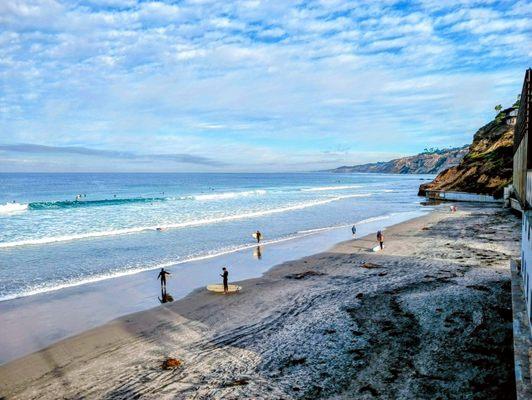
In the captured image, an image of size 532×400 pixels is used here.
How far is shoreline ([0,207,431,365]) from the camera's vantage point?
47.3 ft

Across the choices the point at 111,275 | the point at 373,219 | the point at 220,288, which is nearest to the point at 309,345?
the point at 220,288

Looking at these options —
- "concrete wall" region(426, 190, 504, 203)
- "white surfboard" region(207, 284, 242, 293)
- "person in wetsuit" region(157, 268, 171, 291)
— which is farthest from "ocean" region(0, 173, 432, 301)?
"concrete wall" region(426, 190, 504, 203)

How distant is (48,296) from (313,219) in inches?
1257

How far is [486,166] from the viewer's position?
6731cm

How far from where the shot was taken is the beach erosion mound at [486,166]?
6173 cm

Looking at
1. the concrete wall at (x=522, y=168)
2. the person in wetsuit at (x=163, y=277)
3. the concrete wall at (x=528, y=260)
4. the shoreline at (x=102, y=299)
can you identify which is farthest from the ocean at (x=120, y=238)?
the concrete wall at (x=528, y=260)

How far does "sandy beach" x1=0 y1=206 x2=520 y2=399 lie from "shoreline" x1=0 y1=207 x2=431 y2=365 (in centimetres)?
93

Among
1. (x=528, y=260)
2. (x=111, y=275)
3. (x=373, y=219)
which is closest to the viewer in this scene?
(x=528, y=260)

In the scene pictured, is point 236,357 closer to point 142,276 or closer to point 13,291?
point 142,276

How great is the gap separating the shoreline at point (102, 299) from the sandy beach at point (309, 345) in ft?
3.06

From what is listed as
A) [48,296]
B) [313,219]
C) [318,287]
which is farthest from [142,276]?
[313,219]

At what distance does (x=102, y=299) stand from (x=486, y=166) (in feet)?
216

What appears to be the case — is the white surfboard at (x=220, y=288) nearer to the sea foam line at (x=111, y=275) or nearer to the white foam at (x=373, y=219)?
the sea foam line at (x=111, y=275)

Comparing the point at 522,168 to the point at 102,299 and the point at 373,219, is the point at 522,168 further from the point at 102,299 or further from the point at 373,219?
the point at 373,219
